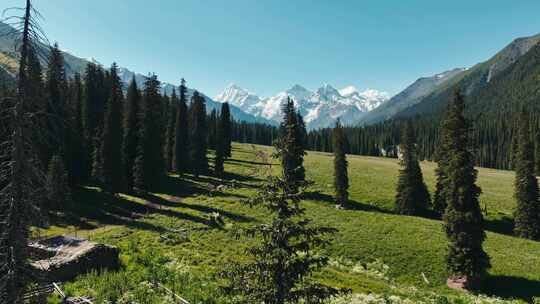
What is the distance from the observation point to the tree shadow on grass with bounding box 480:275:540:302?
1329 inches

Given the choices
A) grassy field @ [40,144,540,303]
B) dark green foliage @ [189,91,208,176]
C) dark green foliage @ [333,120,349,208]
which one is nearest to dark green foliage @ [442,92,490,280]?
grassy field @ [40,144,540,303]

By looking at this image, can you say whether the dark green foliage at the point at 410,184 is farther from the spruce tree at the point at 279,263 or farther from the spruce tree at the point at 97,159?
the spruce tree at the point at 279,263

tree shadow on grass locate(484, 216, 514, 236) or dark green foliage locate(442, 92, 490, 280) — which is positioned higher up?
dark green foliage locate(442, 92, 490, 280)

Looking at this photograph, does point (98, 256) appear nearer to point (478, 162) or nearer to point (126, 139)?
point (126, 139)

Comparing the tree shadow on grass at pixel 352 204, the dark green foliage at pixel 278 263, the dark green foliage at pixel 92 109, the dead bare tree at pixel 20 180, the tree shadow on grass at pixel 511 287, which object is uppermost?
the dark green foliage at pixel 92 109

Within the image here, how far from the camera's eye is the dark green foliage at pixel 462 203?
115 ft

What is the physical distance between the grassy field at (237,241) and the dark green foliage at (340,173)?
91.4 inches

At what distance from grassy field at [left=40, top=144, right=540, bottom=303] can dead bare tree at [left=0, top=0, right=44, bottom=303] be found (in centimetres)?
1069

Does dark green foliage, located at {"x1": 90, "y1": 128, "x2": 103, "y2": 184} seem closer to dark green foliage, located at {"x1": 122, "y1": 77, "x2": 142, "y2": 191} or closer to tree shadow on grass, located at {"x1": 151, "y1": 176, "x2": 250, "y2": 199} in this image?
dark green foliage, located at {"x1": 122, "y1": 77, "x2": 142, "y2": 191}

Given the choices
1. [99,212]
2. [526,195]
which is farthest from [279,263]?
[526,195]

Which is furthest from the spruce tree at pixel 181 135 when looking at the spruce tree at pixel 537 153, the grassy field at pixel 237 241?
the spruce tree at pixel 537 153

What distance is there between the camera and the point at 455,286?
3572 centimetres

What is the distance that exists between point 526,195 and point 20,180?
198 ft

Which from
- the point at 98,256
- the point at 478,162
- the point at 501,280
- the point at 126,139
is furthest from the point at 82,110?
the point at 478,162
